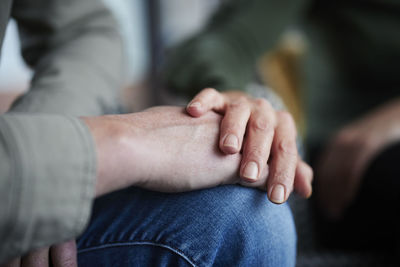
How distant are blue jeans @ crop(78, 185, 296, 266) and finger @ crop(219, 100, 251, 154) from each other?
2.3 inches

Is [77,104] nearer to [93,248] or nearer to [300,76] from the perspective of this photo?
[93,248]

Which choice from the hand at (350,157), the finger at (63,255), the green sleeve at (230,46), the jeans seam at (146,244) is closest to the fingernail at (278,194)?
the jeans seam at (146,244)

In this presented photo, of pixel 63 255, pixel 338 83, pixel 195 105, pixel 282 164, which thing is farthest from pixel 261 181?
pixel 338 83

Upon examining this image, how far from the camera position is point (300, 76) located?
1307 millimetres

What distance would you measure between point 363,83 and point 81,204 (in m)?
1.21

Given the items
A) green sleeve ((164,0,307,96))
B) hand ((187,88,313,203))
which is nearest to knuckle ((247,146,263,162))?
hand ((187,88,313,203))

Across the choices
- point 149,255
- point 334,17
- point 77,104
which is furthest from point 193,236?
point 334,17

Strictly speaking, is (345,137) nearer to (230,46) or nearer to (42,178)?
(230,46)

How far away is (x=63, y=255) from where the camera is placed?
44cm

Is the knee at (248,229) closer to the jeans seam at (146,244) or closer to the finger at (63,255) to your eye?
the jeans seam at (146,244)

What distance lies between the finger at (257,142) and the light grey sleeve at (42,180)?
19cm

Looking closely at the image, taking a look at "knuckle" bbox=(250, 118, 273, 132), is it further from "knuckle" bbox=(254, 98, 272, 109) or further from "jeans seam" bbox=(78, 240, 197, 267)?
"jeans seam" bbox=(78, 240, 197, 267)

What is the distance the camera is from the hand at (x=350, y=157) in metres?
0.91

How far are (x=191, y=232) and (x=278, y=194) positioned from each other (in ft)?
0.39
